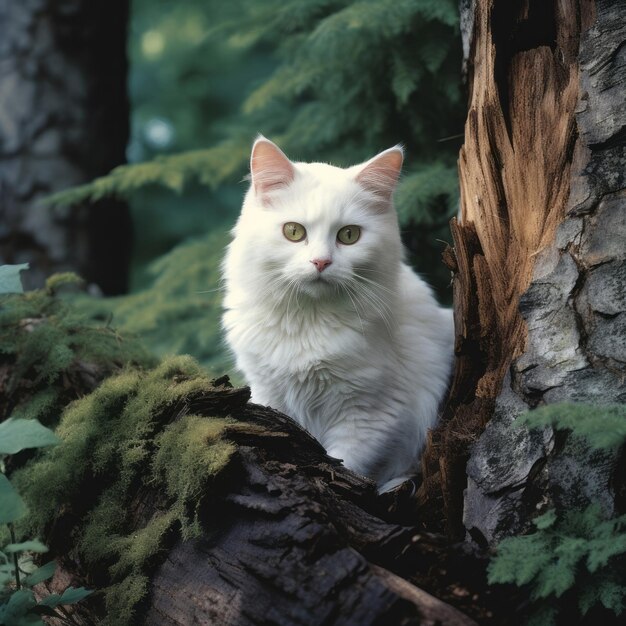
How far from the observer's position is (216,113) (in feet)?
23.2

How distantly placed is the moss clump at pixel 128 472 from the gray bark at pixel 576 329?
663 millimetres

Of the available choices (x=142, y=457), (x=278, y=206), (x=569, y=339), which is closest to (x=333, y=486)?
(x=142, y=457)

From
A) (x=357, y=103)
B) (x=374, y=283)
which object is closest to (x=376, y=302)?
(x=374, y=283)

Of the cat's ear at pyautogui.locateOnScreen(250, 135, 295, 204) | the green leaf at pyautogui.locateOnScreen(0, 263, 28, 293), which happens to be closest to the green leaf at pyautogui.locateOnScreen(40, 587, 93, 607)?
the green leaf at pyautogui.locateOnScreen(0, 263, 28, 293)

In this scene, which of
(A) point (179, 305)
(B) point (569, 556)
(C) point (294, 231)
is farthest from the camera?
(A) point (179, 305)

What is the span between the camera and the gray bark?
5.34ft

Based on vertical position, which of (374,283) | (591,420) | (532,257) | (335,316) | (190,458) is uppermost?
(532,257)

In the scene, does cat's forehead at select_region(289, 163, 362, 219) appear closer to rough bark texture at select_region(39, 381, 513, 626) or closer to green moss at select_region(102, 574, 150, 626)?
rough bark texture at select_region(39, 381, 513, 626)

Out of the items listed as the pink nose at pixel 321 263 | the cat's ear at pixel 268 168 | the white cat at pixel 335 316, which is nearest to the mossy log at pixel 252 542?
the white cat at pixel 335 316

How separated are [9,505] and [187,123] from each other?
6.09 meters

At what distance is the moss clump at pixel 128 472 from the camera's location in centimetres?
174

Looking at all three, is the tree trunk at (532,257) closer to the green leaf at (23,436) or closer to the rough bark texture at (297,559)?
the rough bark texture at (297,559)

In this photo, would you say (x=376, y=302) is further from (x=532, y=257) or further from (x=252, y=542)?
(x=252, y=542)

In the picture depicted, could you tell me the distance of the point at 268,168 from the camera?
246 cm
